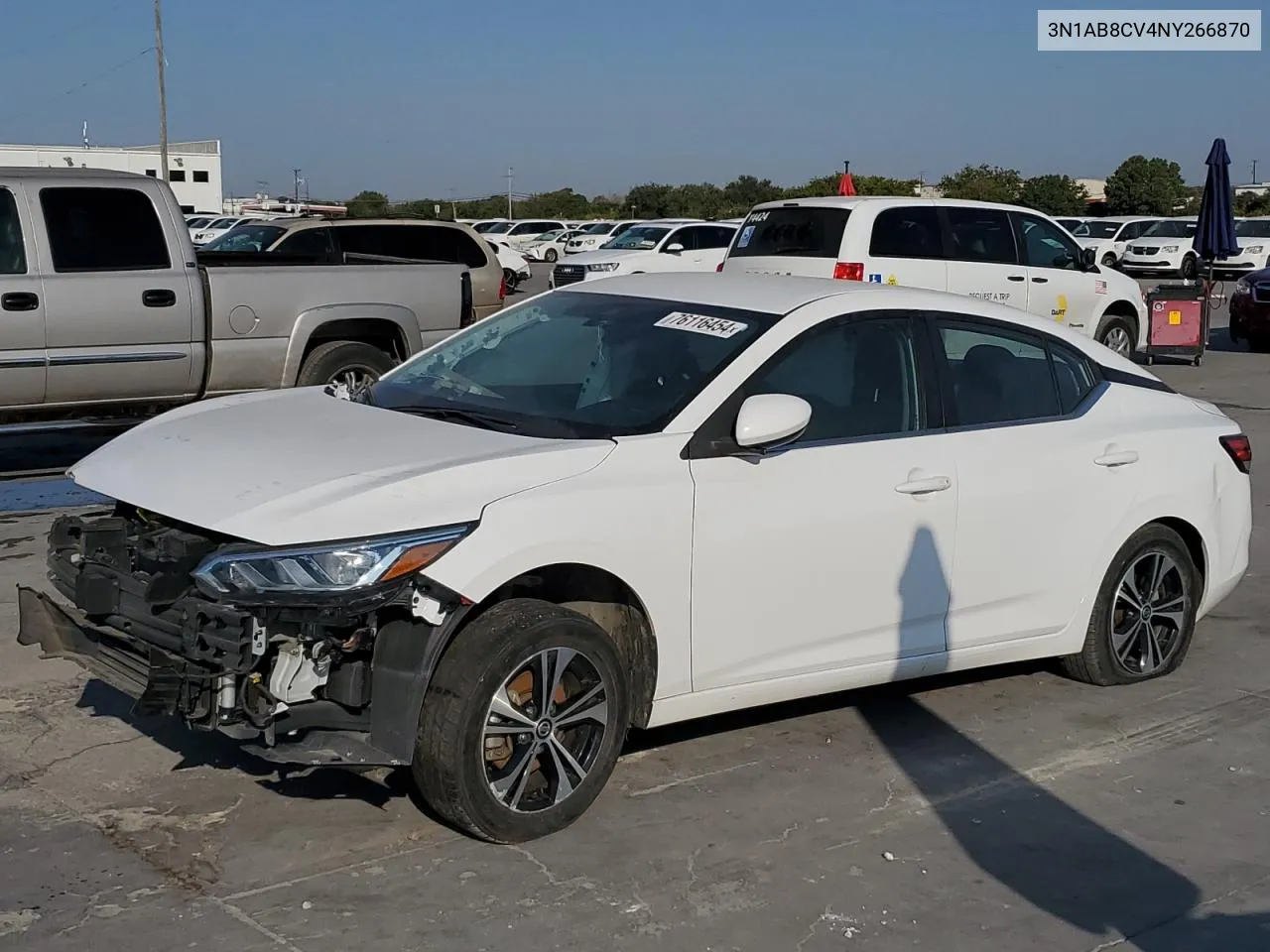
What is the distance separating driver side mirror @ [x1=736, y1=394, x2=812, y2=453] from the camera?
480cm

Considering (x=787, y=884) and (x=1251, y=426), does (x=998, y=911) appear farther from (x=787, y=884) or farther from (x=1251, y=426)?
(x=1251, y=426)

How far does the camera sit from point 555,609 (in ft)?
14.8

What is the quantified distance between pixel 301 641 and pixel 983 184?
5960 centimetres

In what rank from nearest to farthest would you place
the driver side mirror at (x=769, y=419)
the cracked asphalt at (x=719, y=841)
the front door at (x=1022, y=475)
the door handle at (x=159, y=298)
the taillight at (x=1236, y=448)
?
the cracked asphalt at (x=719, y=841)
the driver side mirror at (x=769, y=419)
the front door at (x=1022, y=475)
the taillight at (x=1236, y=448)
the door handle at (x=159, y=298)

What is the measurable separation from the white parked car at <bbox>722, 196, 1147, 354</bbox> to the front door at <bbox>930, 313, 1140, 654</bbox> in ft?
28.9

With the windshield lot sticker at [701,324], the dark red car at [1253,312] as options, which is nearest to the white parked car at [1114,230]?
the dark red car at [1253,312]

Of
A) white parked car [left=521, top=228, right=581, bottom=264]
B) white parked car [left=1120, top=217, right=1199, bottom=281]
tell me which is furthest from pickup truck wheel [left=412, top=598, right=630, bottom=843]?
white parked car [left=521, top=228, right=581, bottom=264]

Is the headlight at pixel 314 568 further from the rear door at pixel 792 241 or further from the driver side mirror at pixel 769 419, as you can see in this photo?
the rear door at pixel 792 241

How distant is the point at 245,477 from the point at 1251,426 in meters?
11.5

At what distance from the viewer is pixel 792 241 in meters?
15.5

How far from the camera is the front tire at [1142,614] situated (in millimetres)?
6121

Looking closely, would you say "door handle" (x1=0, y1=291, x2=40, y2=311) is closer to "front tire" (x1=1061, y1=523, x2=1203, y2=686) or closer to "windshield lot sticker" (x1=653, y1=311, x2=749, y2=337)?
"windshield lot sticker" (x1=653, y1=311, x2=749, y2=337)

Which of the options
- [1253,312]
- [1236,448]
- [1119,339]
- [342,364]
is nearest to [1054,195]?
[1253,312]

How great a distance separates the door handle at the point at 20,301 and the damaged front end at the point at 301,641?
562 cm
